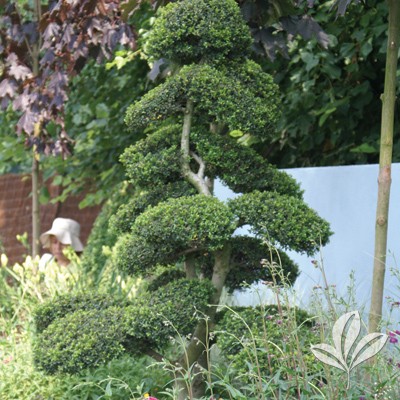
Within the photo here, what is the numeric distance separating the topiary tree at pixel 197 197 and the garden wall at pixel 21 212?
7.41m

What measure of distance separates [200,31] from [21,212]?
862cm

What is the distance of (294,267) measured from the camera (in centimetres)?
414

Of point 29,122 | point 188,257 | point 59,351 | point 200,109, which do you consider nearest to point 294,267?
point 188,257

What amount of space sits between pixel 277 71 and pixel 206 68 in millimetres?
3124

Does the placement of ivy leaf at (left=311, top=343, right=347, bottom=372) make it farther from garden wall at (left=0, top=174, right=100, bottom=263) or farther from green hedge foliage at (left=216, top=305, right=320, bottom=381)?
garden wall at (left=0, top=174, right=100, bottom=263)

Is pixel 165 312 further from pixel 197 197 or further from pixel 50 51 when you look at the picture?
pixel 50 51

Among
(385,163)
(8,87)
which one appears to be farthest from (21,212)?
(385,163)

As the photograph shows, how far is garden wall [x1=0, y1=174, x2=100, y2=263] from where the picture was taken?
11.7 m

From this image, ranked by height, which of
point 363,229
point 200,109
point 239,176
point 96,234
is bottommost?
point 96,234

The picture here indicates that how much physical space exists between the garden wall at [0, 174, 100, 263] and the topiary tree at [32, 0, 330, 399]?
7.41 meters

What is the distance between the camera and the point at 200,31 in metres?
3.99

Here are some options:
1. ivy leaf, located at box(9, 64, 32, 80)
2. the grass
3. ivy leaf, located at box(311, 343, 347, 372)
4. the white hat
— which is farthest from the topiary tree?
the white hat

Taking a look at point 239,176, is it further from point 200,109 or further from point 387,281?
point 387,281

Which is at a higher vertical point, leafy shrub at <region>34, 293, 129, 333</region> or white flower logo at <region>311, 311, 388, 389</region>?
white flower logo at <region>311, 311, 388, 389</region>
